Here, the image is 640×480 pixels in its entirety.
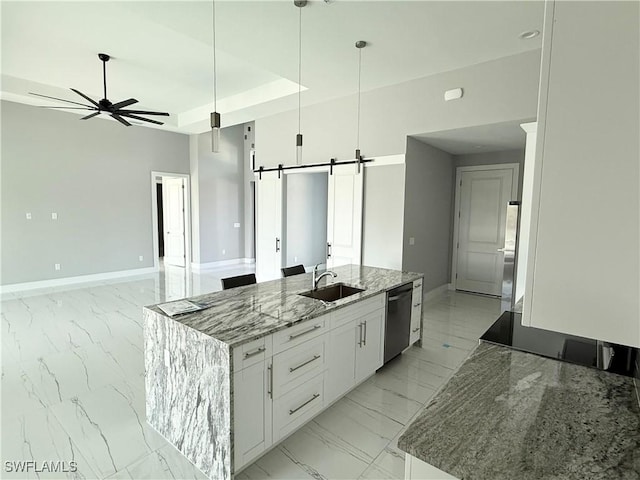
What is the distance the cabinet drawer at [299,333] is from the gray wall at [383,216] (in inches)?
111

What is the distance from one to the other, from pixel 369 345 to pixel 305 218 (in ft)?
14.6

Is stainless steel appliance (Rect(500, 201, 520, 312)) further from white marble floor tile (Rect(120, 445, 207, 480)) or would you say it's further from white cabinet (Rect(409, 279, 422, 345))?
white marble floor tile (Rect(120, 445, 207, 480))

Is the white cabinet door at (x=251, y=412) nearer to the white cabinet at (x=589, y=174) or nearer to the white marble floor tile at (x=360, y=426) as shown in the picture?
the white marble floor tile at (x=360, y=426)

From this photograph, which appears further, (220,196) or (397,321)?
(220,196)

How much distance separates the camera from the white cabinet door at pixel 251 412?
1760 mm

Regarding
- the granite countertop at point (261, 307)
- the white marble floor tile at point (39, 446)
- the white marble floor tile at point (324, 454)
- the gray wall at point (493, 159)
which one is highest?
the gray wall at point (493, 159)

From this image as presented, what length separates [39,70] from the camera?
4.91 m

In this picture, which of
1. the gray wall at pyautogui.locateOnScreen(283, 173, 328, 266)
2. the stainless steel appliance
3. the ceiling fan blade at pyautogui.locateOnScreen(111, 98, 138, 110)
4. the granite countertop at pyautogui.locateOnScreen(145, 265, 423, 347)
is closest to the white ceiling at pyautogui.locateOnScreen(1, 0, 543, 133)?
the ceiling fan blade at pyautogui.locateOnScreen(111, 98, 138, 110)

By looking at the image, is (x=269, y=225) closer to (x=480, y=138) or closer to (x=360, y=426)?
(x=480, y=138)

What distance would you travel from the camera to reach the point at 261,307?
2346 millimetres

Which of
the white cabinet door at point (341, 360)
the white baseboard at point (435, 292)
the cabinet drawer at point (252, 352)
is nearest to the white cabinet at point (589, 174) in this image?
the cabinet drawer at point (252, 352)

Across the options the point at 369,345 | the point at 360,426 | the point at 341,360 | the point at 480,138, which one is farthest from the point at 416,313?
the point at 480,138

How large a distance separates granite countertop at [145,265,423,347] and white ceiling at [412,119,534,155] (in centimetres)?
228

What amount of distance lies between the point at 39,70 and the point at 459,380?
6638mm
